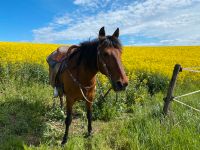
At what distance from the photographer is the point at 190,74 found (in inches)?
516

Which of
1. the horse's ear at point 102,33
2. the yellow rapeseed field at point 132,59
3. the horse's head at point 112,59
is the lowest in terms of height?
the yellow rapeseed field at point 132,59

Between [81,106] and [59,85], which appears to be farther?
[81,106]

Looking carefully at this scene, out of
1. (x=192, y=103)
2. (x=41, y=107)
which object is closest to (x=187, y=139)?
(x=192, y=103)

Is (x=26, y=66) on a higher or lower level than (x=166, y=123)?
higher

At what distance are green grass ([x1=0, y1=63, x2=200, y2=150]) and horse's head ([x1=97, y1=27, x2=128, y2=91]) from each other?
1.31m

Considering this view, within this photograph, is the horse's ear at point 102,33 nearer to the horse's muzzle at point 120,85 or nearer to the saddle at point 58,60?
the horse's muzzle at point 120,85

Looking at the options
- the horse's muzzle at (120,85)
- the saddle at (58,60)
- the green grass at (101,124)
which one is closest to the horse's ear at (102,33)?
the horse's muzzle at (120,85)

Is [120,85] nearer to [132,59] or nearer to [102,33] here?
[102,33]

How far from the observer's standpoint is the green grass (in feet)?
17.5

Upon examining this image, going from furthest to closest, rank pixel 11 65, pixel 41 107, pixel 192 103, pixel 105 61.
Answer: pixel 11 65, pixel 41 107, pixel 192 103, pixel 105 61

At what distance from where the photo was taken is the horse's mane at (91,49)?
15.9ft

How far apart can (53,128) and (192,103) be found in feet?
11.8

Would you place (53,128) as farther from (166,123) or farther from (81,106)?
(166,123)

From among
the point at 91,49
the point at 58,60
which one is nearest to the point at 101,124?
the point at 58,60
